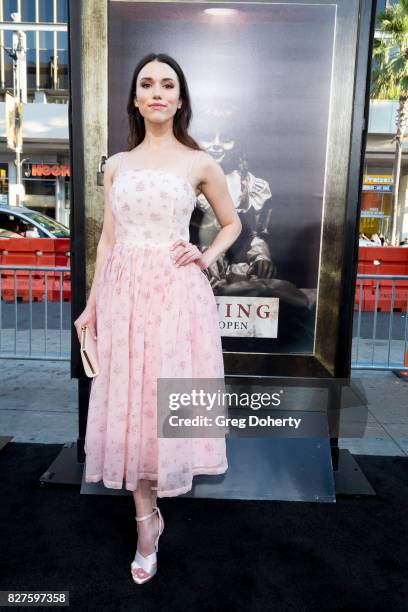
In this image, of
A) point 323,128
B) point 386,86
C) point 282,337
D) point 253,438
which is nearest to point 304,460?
point 253,438

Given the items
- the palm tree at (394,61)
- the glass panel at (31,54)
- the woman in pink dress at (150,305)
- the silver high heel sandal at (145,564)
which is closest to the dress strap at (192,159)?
the woman in pink dress at (150,305)

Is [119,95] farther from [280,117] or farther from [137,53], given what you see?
[280,117]

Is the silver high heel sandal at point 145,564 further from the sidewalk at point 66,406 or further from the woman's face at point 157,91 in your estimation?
the woman's face at point 157,91

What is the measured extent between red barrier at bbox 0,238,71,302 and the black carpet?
22.9 ft

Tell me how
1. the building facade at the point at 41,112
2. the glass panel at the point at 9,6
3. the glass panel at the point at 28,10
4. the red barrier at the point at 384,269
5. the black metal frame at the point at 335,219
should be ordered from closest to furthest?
the black metal frame at the point at 335,219 → the red barrier at the point at 384,269 → the building facade at the point at 41,112 → the glass panel at the point at 9,6 → the glass panel at the point at 28,10

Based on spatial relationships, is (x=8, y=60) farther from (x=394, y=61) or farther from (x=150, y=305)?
(x=150, y=305)

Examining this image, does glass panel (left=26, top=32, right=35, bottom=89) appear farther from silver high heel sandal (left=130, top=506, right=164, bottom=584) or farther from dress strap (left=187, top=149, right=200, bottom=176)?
silver high heel sandal (left=130, top=506, right=164, bottom=584)

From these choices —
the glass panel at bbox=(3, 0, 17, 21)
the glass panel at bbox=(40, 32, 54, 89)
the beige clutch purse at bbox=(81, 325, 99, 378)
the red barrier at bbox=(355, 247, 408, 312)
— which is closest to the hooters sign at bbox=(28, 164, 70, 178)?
the glass panel at bbox=(40, 32, 54, 89)

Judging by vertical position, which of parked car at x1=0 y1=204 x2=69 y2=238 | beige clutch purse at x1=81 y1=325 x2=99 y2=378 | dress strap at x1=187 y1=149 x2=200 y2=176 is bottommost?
beige clutch purse at x1=81 y1=325 x2=99 y2=378

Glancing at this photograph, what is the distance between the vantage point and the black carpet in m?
2.17

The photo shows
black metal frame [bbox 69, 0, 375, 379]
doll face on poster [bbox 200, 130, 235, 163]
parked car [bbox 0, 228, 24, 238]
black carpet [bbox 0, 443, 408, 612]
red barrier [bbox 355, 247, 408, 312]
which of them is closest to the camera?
black carpet [bbox 0, 443, 408, 612]

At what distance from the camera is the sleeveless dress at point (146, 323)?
220 cm

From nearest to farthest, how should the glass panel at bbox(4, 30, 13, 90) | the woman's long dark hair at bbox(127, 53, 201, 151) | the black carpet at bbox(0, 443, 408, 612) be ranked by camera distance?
the black carpet at bbox(0, 443, 408, 612)
the woman's long dark hair at bbox(127, 53, 201, 151)
the glass panel at bbox(4, 30, 13, 90)

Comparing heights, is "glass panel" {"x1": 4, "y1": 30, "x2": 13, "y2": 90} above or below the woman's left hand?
above
